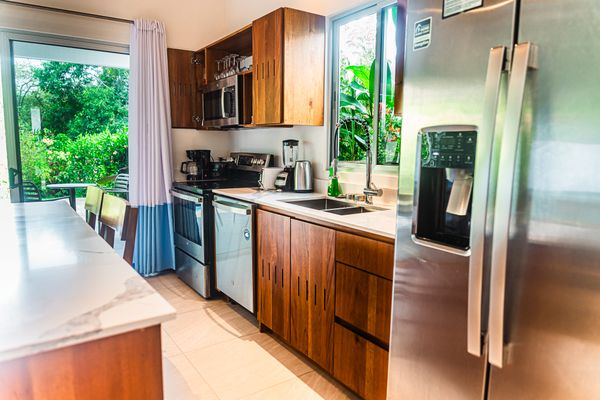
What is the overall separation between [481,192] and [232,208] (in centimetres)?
200

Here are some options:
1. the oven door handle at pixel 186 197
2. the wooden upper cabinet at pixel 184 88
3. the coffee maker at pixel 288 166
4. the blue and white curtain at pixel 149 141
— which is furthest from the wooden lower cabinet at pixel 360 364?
the wooden upper cabinet at pixel 184 88

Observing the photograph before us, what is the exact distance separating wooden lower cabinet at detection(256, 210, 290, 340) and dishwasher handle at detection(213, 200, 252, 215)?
87 millimetres

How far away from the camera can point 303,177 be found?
9.92 feet

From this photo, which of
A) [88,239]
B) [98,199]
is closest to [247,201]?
[98,199]

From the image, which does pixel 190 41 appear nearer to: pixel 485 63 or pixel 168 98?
pixel 168 98

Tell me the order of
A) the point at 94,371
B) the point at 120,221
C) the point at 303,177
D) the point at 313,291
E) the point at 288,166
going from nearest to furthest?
the point at 94,371, the point at 120,221, the point at 313,291, the point at 303,177, the point at 288,166

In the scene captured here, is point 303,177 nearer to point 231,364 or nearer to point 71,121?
point 231,364

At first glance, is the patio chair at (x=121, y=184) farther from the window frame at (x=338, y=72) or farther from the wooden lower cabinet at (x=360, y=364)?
the wooden lower cabinet at (x=360, y=364)

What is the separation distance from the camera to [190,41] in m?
4.00

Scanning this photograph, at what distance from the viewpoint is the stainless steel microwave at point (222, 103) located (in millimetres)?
3377

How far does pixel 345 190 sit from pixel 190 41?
2.36m

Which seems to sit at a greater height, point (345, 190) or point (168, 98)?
point (168, 98)

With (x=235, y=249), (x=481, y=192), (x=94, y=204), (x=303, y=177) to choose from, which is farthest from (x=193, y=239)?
(x=481, y=192)

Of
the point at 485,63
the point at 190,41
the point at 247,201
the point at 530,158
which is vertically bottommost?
the point at 247,201
